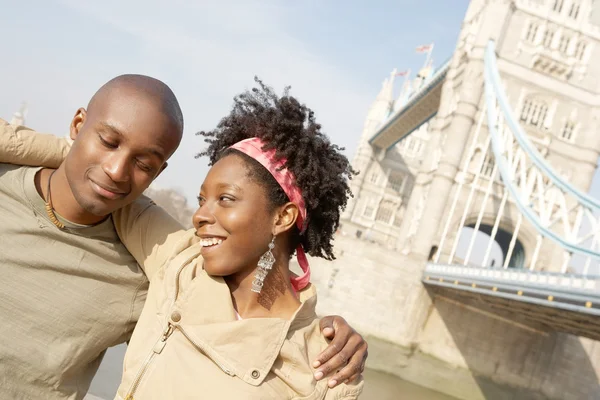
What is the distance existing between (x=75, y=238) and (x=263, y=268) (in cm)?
→ 62

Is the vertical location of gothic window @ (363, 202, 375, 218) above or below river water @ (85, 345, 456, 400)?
above

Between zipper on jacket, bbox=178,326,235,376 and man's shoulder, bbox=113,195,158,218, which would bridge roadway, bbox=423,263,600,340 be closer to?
man's shoulder, bbox=113,195,158,218

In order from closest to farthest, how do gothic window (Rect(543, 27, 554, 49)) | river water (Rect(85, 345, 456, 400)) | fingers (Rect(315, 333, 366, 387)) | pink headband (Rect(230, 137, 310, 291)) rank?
fingers (Rect(315, 333, 366, 387)) → pink headband (Rect(230, 137, 310, 291)) → river water (Rect(85, 345, 456, 400)) → gothic window (Rect(543, 27, 554, 49))

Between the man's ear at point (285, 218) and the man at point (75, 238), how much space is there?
0.35 m

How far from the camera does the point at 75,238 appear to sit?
1941mm

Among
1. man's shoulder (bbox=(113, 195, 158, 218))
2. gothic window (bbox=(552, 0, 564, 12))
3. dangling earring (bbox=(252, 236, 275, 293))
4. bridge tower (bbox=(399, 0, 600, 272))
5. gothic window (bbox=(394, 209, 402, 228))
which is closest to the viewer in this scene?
dangling earring (bbox=(252, 236, 275, 293))

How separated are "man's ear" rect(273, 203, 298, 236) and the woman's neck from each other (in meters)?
0.13

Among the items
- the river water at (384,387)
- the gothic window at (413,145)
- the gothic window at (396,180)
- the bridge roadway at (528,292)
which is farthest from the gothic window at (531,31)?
the gothic window at (413,145)

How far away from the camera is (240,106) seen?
225 centimetres

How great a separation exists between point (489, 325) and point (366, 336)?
3.54 metres

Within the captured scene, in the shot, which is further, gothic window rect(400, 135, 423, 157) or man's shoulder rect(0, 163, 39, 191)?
gothic window rect(400, 135, 423, 157)

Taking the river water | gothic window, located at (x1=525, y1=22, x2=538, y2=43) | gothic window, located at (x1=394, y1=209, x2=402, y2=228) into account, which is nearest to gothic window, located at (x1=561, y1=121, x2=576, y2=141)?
gothic window, located at (x1=525, y1=22, x2=538, y2=43)

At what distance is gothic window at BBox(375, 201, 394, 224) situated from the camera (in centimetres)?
4092

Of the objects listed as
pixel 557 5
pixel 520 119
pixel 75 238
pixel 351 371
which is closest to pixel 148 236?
pixel 75 238
